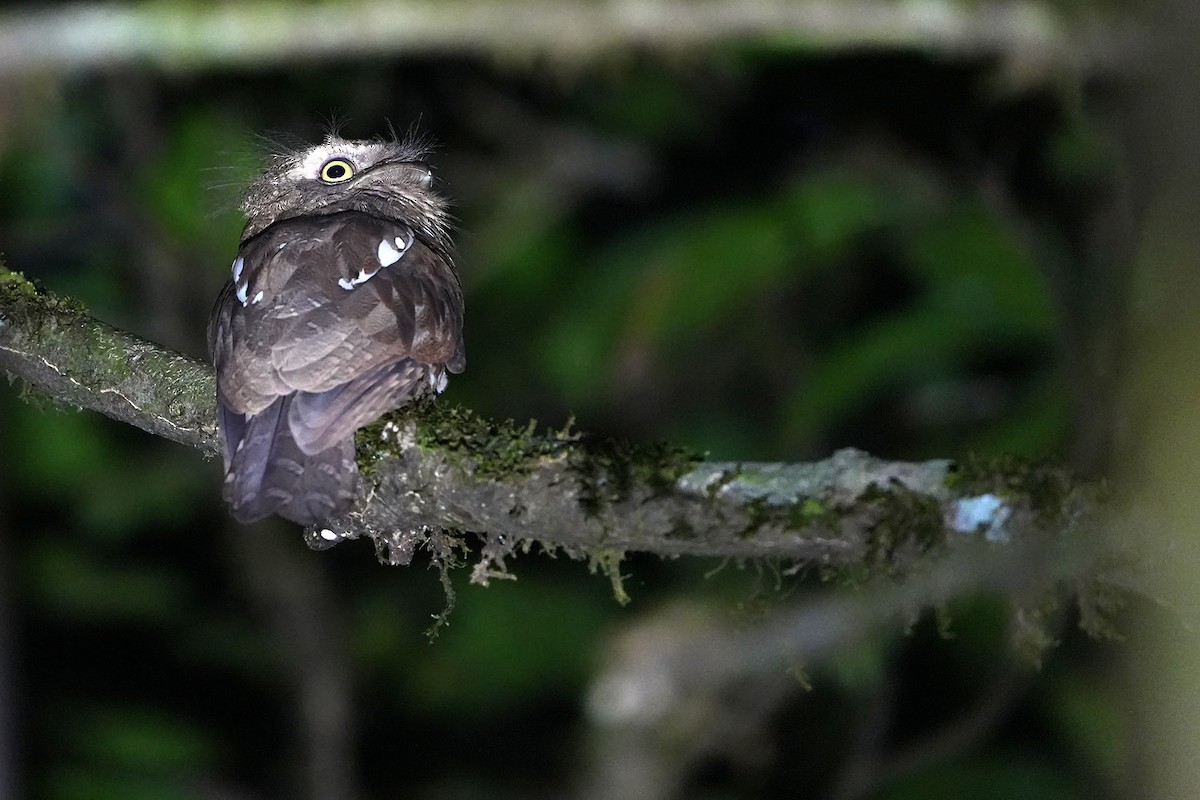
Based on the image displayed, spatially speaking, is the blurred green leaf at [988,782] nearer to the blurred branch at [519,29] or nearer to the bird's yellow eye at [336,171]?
the blurred branch at [519,29]

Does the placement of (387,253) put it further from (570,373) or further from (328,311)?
(570,373)

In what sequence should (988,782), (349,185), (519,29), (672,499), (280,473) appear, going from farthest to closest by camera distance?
(988,782)
(519,29)
(349,185)
(280,473)
(672,499)

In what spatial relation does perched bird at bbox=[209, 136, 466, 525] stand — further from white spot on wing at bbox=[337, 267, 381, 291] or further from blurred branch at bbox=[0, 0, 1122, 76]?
blurred branch at bbox=[0, 0, 1122, 76]

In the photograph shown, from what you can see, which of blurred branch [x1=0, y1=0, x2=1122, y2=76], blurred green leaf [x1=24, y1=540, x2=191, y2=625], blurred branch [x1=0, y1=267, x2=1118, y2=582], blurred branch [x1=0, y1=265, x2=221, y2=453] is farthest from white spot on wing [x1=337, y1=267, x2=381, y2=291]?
blurred green leaf [x1=24, y1=540, x2=191, y2=625]

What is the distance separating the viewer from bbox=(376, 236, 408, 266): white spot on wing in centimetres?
355

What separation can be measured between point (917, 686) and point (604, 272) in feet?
10.4

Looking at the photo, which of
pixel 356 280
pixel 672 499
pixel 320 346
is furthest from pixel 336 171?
pixel 672 499

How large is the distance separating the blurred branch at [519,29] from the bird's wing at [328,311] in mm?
1759

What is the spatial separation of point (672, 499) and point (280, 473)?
2.99ft

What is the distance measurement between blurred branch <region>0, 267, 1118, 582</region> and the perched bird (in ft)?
0.46

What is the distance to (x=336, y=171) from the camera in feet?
14.9

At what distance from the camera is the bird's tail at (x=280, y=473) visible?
2.85 metres

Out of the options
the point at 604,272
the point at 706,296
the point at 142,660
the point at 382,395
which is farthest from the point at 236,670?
the point at 382,395

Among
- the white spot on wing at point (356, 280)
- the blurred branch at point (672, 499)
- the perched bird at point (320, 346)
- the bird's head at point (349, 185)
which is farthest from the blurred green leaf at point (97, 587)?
the blurred branch at point (672, 499)
